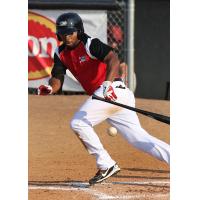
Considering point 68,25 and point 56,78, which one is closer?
point 68,25

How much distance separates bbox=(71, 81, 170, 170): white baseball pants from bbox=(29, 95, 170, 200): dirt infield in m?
0.36

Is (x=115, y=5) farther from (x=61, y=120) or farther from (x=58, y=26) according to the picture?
(x=58, y=26)

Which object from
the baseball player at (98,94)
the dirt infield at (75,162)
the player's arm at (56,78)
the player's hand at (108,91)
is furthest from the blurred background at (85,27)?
the player's hand at (108,91)

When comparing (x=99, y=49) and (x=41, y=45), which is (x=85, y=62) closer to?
(x=99, y=49)

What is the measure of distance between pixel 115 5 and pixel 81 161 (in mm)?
4254

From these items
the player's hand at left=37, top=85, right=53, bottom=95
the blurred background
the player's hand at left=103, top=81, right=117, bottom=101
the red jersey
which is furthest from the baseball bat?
the blurred background

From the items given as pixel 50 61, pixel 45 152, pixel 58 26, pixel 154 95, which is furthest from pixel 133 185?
pixel 154 95

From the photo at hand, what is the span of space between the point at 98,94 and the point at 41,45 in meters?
5.55

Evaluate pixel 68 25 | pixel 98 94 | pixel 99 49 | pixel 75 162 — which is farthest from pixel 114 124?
pixel 75 162

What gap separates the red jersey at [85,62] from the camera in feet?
23.1

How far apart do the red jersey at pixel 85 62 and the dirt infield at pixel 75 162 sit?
0.96 metres

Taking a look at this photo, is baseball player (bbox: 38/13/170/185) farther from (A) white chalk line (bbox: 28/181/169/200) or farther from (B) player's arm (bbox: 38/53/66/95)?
(A) white chalk line (bbox: 28/181/169/200)

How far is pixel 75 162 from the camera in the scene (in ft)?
28.0

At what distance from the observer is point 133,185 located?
23.6 ft
